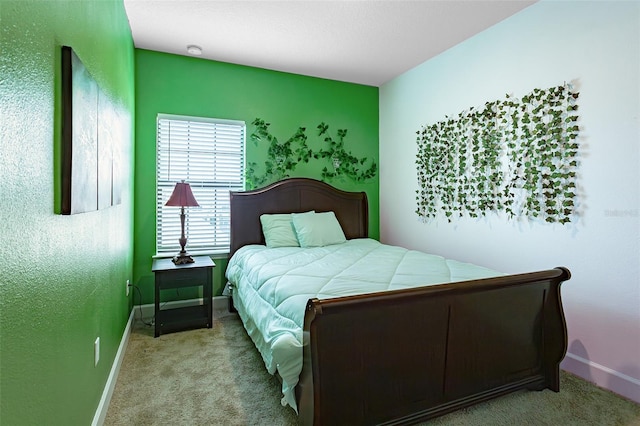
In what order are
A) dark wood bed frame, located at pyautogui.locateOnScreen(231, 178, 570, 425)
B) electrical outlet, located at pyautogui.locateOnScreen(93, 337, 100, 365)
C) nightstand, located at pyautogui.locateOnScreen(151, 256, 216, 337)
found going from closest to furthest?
dark wood bed frame, located at pyautogui.locateOnScreen(231, 178, 570, 425) → electrical outlet, located at pyautogui.locateOnScreen(93, 337, 100, 365) → nightstand, located at pyautogui.locateOnScreen(151, 256, 216, 337)

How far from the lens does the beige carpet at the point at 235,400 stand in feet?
6.32

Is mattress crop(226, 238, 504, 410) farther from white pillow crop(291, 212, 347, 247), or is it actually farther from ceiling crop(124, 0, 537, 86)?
ceiling crop(124, 0, 537, 86)

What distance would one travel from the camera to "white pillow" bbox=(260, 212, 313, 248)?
12.1ft

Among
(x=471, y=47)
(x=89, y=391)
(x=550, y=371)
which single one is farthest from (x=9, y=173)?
(x=471, y=47)

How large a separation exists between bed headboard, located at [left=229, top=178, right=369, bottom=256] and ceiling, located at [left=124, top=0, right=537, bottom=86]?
1391mm

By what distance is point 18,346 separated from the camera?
90 centimetres

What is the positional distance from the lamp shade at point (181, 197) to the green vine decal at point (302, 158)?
807 millimetres

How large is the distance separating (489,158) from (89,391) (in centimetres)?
327

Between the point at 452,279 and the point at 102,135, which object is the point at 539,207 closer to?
the point at 452,279

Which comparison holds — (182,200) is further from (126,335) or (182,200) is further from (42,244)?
(42,244)

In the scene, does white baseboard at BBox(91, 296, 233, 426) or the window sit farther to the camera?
the window

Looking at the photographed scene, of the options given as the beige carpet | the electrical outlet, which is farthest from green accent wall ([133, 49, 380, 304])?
the electrical outlet

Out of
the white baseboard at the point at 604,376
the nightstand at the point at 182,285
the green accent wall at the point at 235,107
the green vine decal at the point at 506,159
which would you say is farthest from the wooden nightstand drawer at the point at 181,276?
the white baseboard at the point at 604,376

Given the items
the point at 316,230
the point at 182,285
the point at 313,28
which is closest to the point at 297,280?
the point at 316,230
